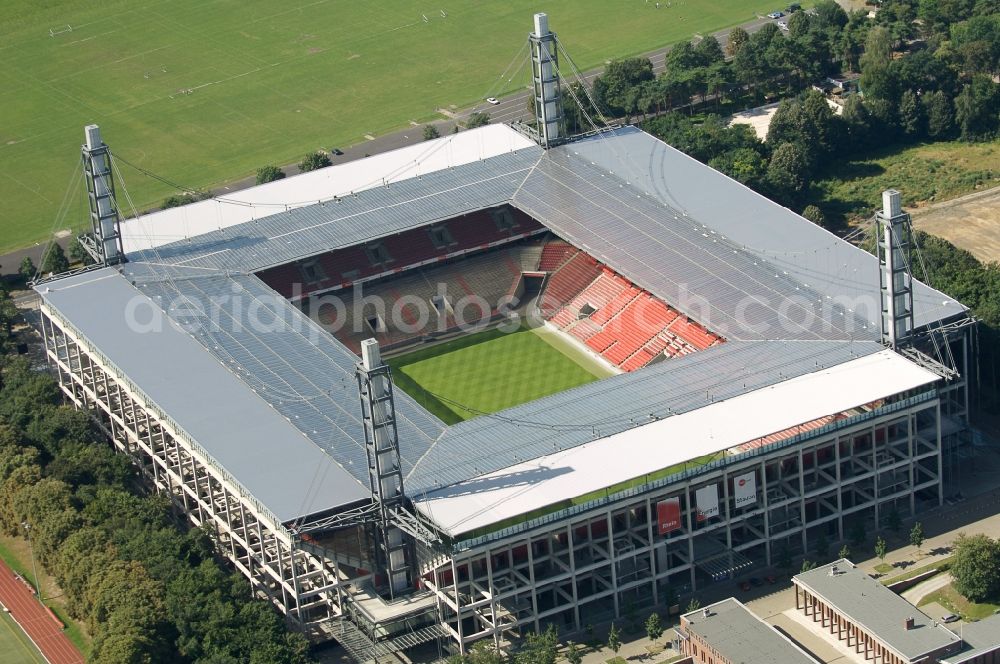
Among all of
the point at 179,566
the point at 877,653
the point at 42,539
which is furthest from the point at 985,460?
the point at 42,539

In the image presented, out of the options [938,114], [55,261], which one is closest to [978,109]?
[938,114]

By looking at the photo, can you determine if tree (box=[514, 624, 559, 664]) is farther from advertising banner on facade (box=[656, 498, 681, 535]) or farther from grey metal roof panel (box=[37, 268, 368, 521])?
grey metal roof panel (box=[37, 268, 368, 521])

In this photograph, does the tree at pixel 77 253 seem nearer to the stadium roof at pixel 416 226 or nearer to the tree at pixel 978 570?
the stadium roof at pixel 416 226

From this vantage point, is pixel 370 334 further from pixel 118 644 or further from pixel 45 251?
pixel 118 644

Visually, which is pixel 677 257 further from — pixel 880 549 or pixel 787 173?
pixel 880 549

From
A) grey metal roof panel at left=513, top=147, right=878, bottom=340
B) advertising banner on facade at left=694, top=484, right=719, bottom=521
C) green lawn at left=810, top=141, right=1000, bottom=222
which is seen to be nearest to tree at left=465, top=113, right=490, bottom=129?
grey metal roof panel at left=513, top=147, right=878, bottom=340
